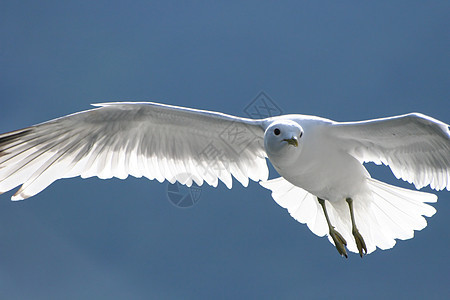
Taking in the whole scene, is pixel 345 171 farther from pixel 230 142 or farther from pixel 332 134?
pixel 230 142

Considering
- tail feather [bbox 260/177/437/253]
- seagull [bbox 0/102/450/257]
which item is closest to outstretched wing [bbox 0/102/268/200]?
seagull [bbox 0/102/450/257]

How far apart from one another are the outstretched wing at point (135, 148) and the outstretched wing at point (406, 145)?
60cm

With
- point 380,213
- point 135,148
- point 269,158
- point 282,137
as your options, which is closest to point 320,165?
point 269,158

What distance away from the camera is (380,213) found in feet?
15.0

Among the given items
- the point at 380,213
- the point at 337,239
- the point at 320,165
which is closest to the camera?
the point at 320,165

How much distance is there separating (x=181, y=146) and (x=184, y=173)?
21cm

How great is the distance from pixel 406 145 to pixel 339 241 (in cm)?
81

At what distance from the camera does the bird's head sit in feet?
12.3

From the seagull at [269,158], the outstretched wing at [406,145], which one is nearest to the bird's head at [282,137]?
the seagull at [269,158]

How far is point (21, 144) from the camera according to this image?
444cm

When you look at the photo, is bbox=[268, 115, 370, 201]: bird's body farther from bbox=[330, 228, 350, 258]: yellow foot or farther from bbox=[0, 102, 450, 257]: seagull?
bbox=[330, 228, 350, 258]: yellow foot

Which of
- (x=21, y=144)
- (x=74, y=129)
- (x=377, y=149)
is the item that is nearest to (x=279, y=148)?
(x=377, y=149)

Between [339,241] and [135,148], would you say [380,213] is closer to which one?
[339,241]

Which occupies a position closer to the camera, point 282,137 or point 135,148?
point 282,137
